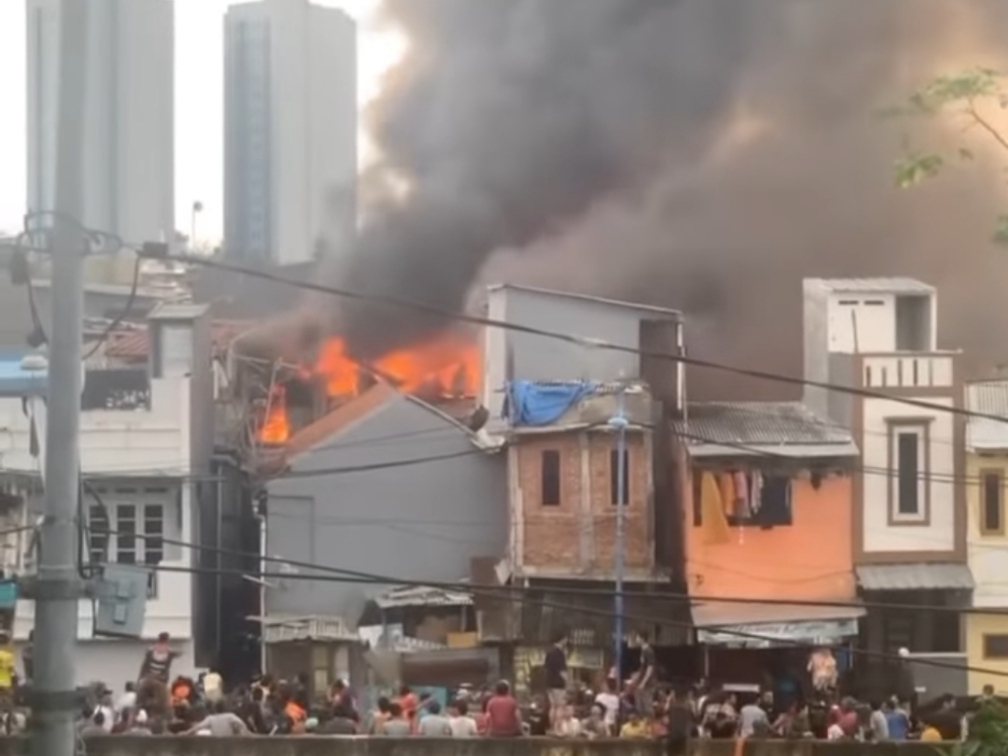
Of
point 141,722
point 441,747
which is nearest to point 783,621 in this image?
point 141,722

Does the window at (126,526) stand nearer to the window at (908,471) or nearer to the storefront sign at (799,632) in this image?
the storefront sign at (799,632)

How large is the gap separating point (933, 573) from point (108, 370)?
1295 centimetres

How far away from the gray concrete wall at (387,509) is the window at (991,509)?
7.44 meters

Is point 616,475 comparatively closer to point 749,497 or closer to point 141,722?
point 749,497

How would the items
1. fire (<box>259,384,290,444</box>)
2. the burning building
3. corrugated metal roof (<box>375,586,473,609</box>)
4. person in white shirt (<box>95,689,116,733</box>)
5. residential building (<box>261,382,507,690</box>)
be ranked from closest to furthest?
person in white shirt (<box>95,689,116,733</box>)
corrugated metal roof (<box>375,586,473,609</box>)
residential building (<box>261,382,507,690</box>)
fire (<box>259,384,290,444</box>)
the burning building

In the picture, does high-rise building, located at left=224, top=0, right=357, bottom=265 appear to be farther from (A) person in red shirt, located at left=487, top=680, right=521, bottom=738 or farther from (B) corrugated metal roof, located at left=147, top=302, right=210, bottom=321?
(A) person in red shirt, located at left=487, top=680, right=521, bottom=738

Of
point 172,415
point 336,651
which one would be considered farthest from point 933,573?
point 172,415

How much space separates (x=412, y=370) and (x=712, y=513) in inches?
373

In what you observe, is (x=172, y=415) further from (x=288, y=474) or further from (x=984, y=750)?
(x=984, y=750)

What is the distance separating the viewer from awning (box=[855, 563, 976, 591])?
2697 cm

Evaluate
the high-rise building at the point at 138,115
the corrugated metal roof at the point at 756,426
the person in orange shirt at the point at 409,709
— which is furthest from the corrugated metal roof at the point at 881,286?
the high-rise building at the point at 138,115

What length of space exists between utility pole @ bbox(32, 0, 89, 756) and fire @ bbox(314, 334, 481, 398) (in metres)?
26.0

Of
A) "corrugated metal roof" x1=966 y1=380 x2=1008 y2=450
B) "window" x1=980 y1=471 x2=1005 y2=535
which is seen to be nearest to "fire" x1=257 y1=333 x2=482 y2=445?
"corrugated metal roof" x1=966 y1=380 x2=1008 y2=450

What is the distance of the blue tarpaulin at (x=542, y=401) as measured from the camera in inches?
1061
